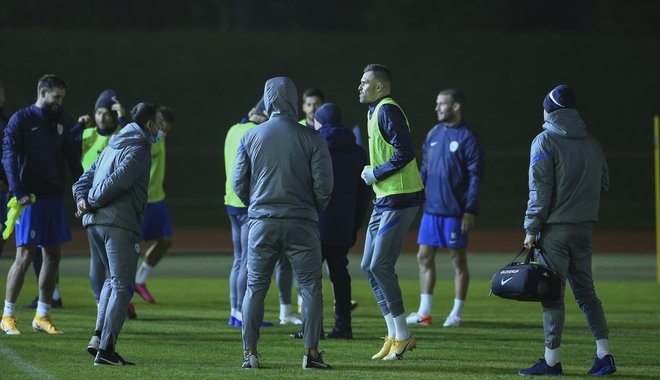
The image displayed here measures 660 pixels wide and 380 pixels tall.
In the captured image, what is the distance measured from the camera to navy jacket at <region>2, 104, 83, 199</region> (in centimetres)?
990

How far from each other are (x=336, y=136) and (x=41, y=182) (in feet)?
8.56

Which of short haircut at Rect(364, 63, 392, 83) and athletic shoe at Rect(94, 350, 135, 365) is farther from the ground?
short haircut at Rect(364, 63, 392, 83)

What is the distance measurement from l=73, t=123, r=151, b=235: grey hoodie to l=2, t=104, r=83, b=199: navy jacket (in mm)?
1782

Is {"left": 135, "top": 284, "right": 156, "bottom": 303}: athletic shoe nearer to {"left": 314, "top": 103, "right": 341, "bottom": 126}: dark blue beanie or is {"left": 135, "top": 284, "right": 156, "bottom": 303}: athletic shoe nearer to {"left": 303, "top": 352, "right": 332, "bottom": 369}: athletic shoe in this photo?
{"left": 314, "top": 103, "right": 341, "bottom": 126}: dark blue beanie

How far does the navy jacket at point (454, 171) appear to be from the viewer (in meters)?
11.4

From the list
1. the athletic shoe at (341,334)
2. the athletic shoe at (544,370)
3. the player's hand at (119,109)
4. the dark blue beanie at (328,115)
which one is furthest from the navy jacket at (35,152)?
the athletic shoe at (544,370)

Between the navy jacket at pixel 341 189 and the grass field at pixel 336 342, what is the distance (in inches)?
37.1

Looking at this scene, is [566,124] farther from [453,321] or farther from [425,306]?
[425,306]

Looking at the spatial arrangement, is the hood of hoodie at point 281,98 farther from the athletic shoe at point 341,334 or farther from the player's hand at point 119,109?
the athletic shoe at point 341,334

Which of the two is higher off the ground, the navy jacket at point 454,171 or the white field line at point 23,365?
the navy jacket at point 454,171

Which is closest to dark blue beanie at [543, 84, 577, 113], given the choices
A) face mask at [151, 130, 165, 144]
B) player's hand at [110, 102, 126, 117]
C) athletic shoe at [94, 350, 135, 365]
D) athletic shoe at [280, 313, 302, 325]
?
face mask at [151, 130, 165, 144]

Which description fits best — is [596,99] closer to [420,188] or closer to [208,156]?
[208,156]

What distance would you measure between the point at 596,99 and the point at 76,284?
2538cm

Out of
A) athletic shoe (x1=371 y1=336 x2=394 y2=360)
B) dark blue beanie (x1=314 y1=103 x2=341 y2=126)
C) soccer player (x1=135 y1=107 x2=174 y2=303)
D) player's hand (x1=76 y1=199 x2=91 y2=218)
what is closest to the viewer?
player's hand (x1=76 y1=199 x2=91 y2=218)
